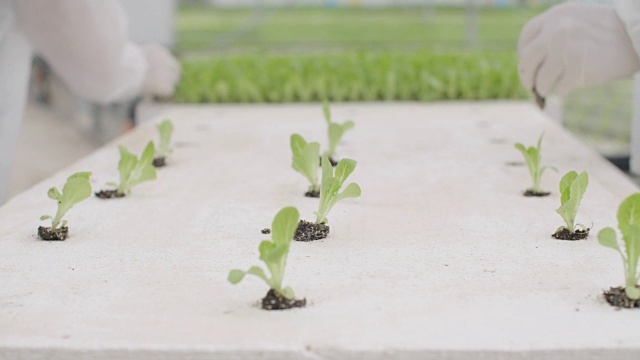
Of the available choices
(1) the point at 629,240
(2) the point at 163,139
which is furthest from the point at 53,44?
(1) the point at 629,240

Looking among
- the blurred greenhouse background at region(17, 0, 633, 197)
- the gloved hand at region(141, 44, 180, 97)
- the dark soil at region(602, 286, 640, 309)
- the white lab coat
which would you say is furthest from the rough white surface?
the gloved hand at region(141, 44, 180, 97)

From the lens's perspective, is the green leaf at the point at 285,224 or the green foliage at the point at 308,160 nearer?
the green leaf at the point at 285,224

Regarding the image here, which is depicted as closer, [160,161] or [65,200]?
[65,200]

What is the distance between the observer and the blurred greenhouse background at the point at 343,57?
2.72m

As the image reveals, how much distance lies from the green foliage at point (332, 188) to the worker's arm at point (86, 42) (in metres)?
1.00

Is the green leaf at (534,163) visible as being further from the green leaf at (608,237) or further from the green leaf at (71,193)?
the green leaf at (71,193)

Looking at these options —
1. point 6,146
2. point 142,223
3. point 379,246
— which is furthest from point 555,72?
point 6,146

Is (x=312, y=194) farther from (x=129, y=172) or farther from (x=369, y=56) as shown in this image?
(x=369, y=56)

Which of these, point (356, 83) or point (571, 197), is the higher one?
point (356, 83)

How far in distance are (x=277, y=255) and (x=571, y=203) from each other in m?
0.42

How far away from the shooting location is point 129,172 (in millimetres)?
1350

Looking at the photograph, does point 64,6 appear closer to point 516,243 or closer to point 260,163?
point 260,163

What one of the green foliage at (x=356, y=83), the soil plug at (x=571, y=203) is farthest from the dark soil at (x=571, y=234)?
the green foliage at (x=356, y=83)

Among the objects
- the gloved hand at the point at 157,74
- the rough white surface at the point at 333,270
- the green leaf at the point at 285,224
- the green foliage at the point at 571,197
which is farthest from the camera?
the gloved hand at the point at 157,74
